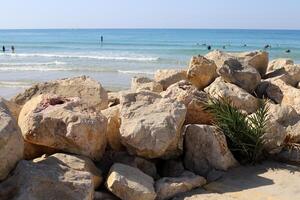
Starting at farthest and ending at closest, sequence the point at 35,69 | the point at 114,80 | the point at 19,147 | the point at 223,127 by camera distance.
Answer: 1. the point at 35,69
2. the point at 114,80
3. the point at 223,127
4. the point at 19,147

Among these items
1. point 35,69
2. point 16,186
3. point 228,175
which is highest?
point 16,186

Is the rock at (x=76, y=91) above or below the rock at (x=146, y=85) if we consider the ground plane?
above

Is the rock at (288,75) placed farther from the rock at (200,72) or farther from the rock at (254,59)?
the rock at (200,72)

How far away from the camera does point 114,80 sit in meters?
21.3

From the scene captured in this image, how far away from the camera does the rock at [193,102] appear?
23.0ft

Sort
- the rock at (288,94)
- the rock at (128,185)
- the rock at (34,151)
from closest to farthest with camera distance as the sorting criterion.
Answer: the rock at (128,185)
the rock at (34,151)
the rock at (288,94)

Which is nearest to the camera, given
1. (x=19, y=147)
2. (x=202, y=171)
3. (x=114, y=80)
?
(x=19, y=147)

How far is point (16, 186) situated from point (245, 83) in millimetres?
5164

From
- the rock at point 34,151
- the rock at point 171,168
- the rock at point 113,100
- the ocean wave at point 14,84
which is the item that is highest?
the rock at point 113,100

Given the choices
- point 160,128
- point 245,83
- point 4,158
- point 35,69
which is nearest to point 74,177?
point 4,158

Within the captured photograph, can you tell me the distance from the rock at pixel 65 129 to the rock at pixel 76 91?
1.22 meters

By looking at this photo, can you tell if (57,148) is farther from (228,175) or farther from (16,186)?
(228,175)

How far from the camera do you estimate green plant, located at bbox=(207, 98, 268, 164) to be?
668cm

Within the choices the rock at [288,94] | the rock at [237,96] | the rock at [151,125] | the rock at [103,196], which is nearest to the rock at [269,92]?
the rock at [288,94]
